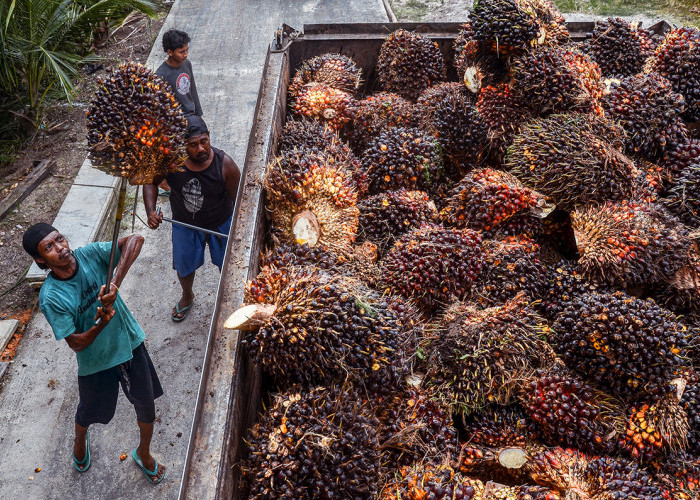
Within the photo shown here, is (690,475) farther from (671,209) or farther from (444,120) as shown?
(444,120)

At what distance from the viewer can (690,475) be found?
6.36 feet

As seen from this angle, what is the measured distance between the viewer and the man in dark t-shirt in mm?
4859

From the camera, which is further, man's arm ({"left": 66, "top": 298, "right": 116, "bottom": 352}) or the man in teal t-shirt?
man's arm ({"left": 66, "top": 298, "right": 116, "bottom": 352})

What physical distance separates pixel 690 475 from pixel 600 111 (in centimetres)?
181

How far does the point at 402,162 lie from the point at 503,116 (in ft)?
2.25

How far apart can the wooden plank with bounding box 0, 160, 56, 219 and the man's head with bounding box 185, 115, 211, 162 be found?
303 cm

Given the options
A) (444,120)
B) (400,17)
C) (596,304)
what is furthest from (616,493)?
(400,17)

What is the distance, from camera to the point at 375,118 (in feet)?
11.2

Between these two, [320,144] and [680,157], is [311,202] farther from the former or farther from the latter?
[680,157]

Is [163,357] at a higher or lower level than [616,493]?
lower

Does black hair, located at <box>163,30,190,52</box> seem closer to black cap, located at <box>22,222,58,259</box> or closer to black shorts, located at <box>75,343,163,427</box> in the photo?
black cap, located at <box>22,222,58,259</box>

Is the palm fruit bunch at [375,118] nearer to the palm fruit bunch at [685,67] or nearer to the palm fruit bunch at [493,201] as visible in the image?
the palm fruit bunch at [493,201]

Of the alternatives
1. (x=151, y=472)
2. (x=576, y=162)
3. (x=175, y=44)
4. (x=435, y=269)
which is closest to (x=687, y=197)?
(x=576, y=162)

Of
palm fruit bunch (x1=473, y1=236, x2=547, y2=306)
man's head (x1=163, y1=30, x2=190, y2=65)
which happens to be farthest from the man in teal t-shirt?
man's head (x1=163, y1=30, x2=190, y2=65)
